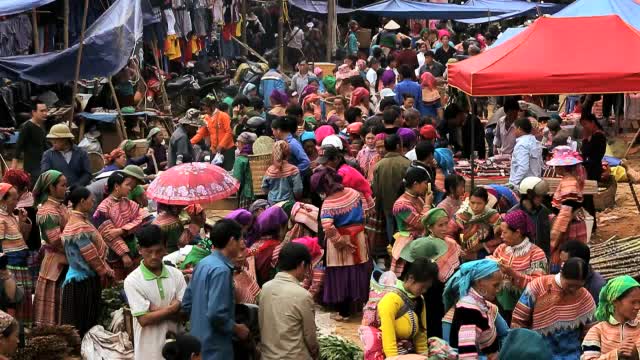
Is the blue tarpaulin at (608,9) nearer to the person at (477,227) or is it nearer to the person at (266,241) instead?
the person at (477,227)

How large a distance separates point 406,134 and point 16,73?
6647 millimetres

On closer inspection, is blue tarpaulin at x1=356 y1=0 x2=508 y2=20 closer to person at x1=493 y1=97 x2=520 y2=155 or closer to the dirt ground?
the dirt ground

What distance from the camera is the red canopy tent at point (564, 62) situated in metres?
10.7

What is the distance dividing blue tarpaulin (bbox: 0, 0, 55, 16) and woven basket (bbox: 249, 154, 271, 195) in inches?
235

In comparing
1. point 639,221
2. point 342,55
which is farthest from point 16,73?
point 342,55

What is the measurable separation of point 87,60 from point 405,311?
34.4ft

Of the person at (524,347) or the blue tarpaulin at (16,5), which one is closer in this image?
the person at (524,347)

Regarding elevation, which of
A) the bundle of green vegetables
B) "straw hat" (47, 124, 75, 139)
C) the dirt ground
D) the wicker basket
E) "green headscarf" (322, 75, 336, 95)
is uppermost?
"straw hat" (47, 124, 75, 139)

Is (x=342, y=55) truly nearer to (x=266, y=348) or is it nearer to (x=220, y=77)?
(x=220, y=77)

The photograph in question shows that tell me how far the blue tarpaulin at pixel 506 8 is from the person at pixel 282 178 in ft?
61.6

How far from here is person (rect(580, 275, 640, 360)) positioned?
21.4ft

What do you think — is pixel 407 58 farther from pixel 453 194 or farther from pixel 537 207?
pixel 537 207

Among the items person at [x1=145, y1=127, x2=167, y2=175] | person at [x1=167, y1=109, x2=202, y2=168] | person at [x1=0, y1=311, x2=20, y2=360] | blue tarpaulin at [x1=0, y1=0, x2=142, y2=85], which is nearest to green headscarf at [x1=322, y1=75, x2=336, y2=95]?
blue tarpaulin at [x1=0, y1=0, x2=142, y2=85]

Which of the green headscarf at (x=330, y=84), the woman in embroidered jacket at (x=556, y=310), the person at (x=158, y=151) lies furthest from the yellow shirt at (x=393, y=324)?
the green headscarf at (x=330, y=84)
